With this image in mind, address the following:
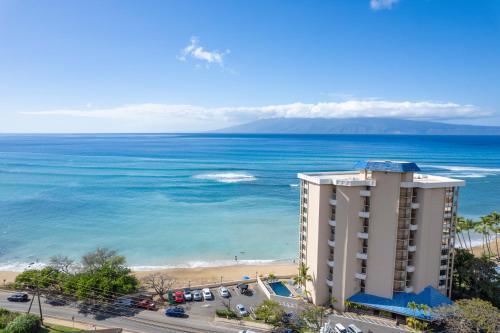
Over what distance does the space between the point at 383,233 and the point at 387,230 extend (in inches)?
16.4

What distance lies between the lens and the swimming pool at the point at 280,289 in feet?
104

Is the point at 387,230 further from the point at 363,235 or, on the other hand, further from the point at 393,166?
the point at 393,166

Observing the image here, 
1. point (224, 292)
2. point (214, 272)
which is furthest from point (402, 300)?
point (214, 272)

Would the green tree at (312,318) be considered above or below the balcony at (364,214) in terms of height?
below

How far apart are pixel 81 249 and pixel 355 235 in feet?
136

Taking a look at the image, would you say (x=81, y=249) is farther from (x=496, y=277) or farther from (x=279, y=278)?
(x=496, y=277)

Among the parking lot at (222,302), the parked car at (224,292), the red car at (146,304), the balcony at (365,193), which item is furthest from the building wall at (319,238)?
the red car at (146,304)

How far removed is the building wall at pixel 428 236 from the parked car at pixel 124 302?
83.0ft

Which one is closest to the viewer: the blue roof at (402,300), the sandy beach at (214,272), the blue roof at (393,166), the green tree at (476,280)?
the blue roof at (393,166)

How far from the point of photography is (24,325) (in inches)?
926

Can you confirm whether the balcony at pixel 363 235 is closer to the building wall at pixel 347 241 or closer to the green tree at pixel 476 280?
the building wall at pixel 347 241

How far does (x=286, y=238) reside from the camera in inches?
2121

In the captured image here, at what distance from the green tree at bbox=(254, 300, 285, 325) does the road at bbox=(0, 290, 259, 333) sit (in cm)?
246

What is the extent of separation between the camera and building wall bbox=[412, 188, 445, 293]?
2673cm
